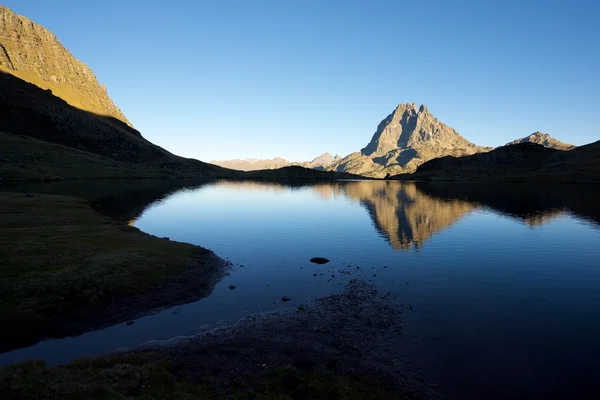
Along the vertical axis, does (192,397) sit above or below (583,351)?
above

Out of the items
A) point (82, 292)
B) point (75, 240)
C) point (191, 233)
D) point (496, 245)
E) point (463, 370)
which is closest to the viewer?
point (463, 370)

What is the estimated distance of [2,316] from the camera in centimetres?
2434

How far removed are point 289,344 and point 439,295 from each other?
709 inches

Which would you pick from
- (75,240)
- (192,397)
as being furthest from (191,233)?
(192,397)

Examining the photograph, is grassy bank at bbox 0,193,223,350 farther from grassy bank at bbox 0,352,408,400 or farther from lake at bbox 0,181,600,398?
grassy bank at bbox 0,352,408,400

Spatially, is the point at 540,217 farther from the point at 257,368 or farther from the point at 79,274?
the point at 79,274

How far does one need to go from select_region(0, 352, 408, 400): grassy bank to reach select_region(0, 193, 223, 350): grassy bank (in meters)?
9.31

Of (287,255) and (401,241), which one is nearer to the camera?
(287,255)

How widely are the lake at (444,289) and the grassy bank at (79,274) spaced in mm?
2562

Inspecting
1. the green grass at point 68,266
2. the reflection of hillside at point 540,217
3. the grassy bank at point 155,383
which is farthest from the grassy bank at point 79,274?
the reflection of hillside at point 540,217

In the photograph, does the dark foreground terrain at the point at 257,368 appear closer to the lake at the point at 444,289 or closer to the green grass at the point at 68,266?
the lake at the point at 444,289

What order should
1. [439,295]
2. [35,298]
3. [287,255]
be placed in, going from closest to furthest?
[35,298], [439,295], [287,255]

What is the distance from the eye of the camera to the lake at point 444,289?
2145 centimetres

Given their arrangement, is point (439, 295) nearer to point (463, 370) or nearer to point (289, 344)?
point (463, 370)
